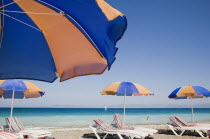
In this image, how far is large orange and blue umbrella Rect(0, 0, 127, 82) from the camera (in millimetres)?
2271

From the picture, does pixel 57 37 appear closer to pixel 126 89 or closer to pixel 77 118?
pixel 126 89

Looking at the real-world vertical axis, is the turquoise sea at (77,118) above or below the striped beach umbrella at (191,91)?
below

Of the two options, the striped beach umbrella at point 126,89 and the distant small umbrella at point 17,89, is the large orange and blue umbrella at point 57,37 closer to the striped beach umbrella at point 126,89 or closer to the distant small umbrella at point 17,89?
the distant small umbrella at point 17,89

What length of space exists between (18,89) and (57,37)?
439 cm

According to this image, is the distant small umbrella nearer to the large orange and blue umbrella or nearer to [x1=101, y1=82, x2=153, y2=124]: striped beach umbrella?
[x1=101, y1=82, x2=153, y2=124]: striped beach umbrella

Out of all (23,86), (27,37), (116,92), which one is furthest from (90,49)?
(116,92)

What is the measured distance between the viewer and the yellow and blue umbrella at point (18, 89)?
6749 mm

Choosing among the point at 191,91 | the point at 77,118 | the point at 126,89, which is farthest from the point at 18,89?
the point at 77,118

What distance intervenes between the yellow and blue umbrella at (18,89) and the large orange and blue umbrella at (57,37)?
3366 millimetres

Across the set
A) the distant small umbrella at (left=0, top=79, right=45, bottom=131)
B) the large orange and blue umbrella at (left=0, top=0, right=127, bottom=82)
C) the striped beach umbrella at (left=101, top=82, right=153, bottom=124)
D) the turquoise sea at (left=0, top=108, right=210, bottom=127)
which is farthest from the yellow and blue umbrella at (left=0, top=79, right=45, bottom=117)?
the turquoise sea at (left=0, top=108, right=210, bottom=127)

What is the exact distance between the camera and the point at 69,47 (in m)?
3.10

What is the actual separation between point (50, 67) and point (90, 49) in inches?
40.9

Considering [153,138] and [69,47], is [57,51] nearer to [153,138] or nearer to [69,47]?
[69,47]

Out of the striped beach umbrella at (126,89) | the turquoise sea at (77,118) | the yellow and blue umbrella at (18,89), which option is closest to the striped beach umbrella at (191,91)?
the striped beach umbrella at (126,89)
